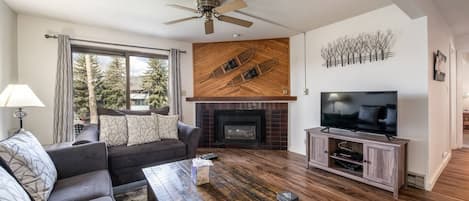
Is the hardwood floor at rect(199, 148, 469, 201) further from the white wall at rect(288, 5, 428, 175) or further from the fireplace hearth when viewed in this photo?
the fireplace hearth

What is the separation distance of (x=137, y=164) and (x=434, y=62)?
3.90 m

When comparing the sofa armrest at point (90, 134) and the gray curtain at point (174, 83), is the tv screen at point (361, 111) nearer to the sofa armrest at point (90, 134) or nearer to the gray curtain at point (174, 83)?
the gray curtain at point (174, 83)

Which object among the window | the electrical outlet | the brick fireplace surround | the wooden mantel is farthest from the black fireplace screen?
the electrical outlet

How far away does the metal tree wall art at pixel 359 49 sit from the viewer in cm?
298

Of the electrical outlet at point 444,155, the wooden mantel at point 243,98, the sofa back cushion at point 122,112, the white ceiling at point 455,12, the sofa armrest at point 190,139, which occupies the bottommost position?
the electrical outlet at point 444,155

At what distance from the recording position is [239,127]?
4.70 metres

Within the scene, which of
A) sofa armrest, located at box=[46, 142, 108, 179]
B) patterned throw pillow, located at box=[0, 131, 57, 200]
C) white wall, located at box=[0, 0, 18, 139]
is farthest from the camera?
white wall, located at box=[0, 0, 18, 139]

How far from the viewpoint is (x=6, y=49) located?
274 centimetres

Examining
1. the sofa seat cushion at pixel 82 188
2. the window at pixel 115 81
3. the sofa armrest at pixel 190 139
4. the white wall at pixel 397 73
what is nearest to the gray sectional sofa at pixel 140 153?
the sofa armrest at pixel 190 139

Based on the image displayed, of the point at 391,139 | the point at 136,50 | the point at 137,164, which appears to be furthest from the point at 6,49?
the point at 391,139

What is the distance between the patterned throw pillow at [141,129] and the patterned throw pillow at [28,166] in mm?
1283

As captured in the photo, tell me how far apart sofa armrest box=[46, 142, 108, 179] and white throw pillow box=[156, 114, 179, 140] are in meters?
1.02

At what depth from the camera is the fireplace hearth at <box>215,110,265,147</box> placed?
4.59 meters

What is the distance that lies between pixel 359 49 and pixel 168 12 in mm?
2749
